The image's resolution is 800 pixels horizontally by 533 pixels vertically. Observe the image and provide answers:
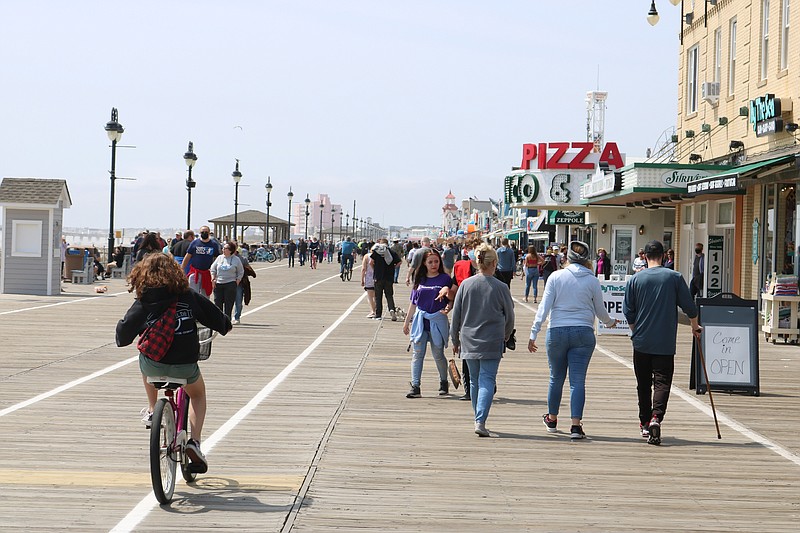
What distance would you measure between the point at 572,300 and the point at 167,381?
4.04 m

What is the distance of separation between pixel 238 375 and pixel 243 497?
269 inches

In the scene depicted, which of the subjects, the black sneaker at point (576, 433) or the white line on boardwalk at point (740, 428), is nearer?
the white line on boardwalk at point (740, 428)

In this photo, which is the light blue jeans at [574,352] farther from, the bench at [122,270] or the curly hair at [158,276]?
the bench at [122,270]

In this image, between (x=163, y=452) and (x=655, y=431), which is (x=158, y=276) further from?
(x=655, y=431)

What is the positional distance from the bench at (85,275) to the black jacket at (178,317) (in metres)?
31.8

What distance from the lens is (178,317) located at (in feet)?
24.5

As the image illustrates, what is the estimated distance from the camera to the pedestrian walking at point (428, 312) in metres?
12.4

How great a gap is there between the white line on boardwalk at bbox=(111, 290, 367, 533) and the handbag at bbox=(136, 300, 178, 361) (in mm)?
936

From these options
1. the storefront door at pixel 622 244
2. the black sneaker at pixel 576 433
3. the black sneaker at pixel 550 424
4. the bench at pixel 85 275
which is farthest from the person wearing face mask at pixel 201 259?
the storefront door at pixel 622 244

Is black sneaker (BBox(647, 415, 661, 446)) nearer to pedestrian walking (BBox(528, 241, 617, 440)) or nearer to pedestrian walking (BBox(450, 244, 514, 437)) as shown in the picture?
pedestrian walking (BBox(528, 241, 617, 440))

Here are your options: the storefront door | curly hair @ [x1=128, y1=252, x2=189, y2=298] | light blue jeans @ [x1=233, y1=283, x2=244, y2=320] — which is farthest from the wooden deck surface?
the storefront door

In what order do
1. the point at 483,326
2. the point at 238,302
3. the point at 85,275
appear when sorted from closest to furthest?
1. the point at 483,326
2. the point at 238,302
3. the point at 85,275

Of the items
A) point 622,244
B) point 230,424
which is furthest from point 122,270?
point 230,424

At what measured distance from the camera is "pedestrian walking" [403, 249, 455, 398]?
1241 centimetres
